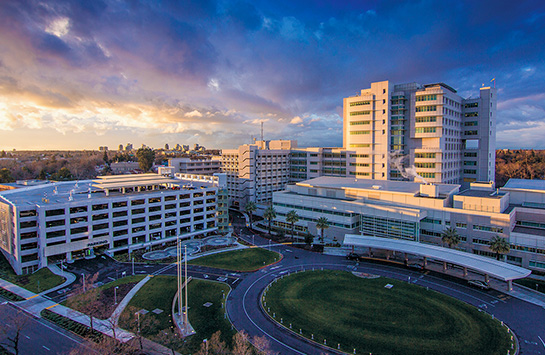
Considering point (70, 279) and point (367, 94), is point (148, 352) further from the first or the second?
point (367, 94)

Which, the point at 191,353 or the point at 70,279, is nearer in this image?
the point at 191,353

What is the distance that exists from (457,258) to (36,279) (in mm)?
83401

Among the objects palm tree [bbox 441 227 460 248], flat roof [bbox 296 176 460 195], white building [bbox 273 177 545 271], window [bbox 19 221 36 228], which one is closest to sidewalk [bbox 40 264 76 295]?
window [bbox 19 221 36 228]

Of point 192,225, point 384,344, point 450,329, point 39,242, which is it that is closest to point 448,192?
point 450,329

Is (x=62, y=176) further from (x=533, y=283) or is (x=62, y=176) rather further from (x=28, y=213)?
(x=533, y=283)

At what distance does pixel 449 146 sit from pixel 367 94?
37.3 m

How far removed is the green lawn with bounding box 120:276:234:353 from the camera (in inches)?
1770

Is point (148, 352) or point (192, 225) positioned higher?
point (192, 225)

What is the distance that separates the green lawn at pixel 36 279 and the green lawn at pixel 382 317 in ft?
137

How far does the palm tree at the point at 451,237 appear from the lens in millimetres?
70812

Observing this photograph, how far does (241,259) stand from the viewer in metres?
75.1

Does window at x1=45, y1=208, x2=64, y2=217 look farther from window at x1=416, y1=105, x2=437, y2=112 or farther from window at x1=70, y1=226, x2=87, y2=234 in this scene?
window at x1=416, y1=105, x2=437, y2=112

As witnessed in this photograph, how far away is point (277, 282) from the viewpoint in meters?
62.2

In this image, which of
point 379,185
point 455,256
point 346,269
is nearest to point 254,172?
point 379,185
